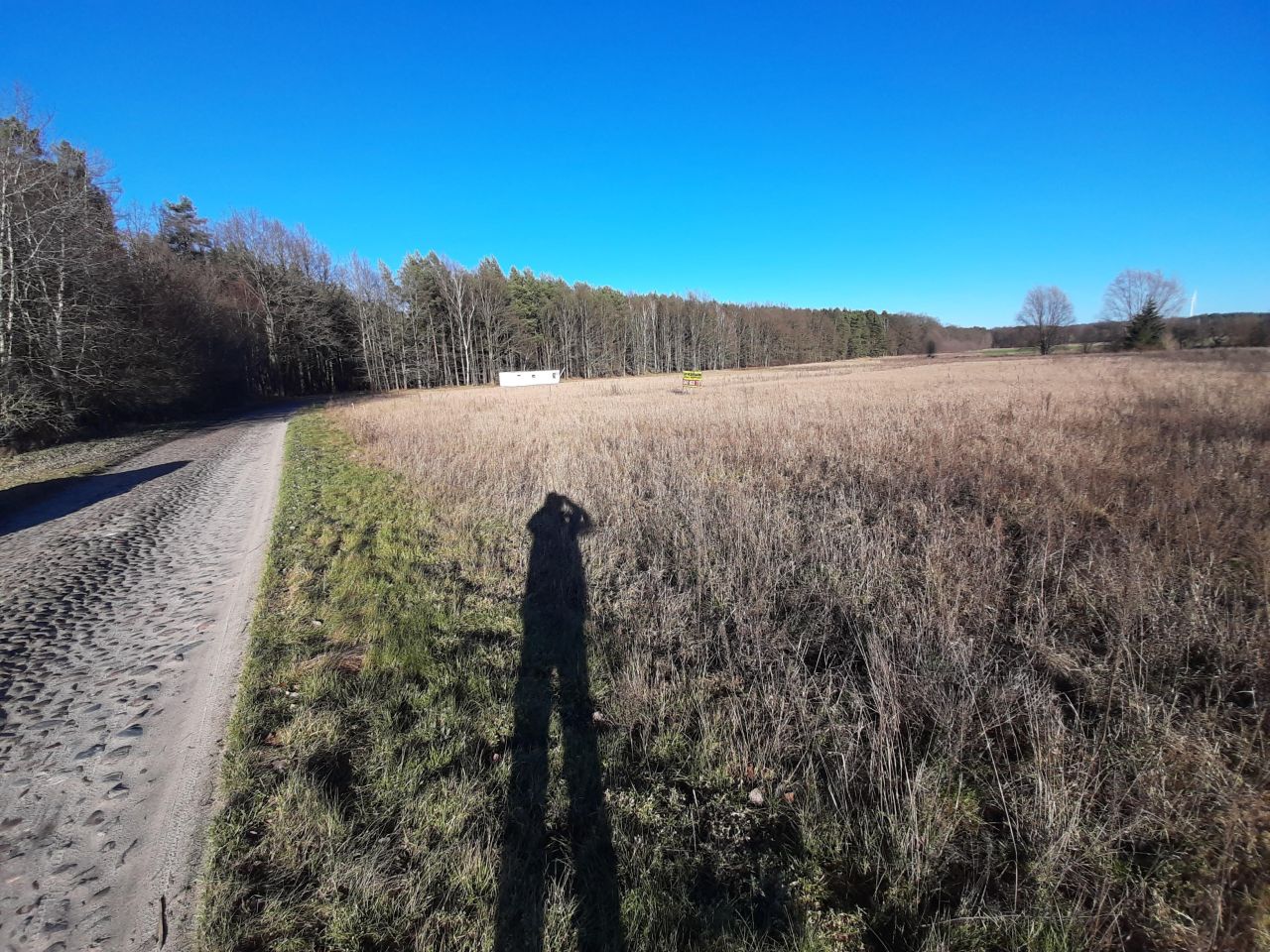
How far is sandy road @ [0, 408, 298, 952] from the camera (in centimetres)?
189

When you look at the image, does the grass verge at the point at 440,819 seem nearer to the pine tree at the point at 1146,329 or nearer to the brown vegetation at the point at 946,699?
the brown vegetation at the point at 946,699

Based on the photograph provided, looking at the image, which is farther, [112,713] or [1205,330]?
[1205,330]

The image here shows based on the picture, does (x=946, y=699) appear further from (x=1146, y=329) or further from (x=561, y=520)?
(x=1146, y=329)

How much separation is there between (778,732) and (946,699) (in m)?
1.01

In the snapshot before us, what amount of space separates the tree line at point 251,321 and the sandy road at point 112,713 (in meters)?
13.0

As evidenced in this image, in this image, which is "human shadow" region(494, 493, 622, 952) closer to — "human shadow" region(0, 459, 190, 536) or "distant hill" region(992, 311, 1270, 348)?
"human shadow" region(0, 459, 190, 536)

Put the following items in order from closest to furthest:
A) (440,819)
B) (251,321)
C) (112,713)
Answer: (440,819) → (112,713) → (251,321)

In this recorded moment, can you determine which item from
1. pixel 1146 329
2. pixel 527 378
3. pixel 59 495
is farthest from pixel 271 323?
pixel 1146 329

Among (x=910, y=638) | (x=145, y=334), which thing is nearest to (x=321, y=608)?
(x=910, y=638)

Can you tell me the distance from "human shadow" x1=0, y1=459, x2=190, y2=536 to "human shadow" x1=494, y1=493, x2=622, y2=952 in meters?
8.47

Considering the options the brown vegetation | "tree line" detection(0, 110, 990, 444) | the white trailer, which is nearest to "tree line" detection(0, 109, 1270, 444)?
"tree line" detection(0, 110, 990, 444)

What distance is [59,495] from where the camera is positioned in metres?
8.50

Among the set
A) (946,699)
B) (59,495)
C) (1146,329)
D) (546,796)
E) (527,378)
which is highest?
(1146,329)

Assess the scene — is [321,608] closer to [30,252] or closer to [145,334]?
[30,252]
